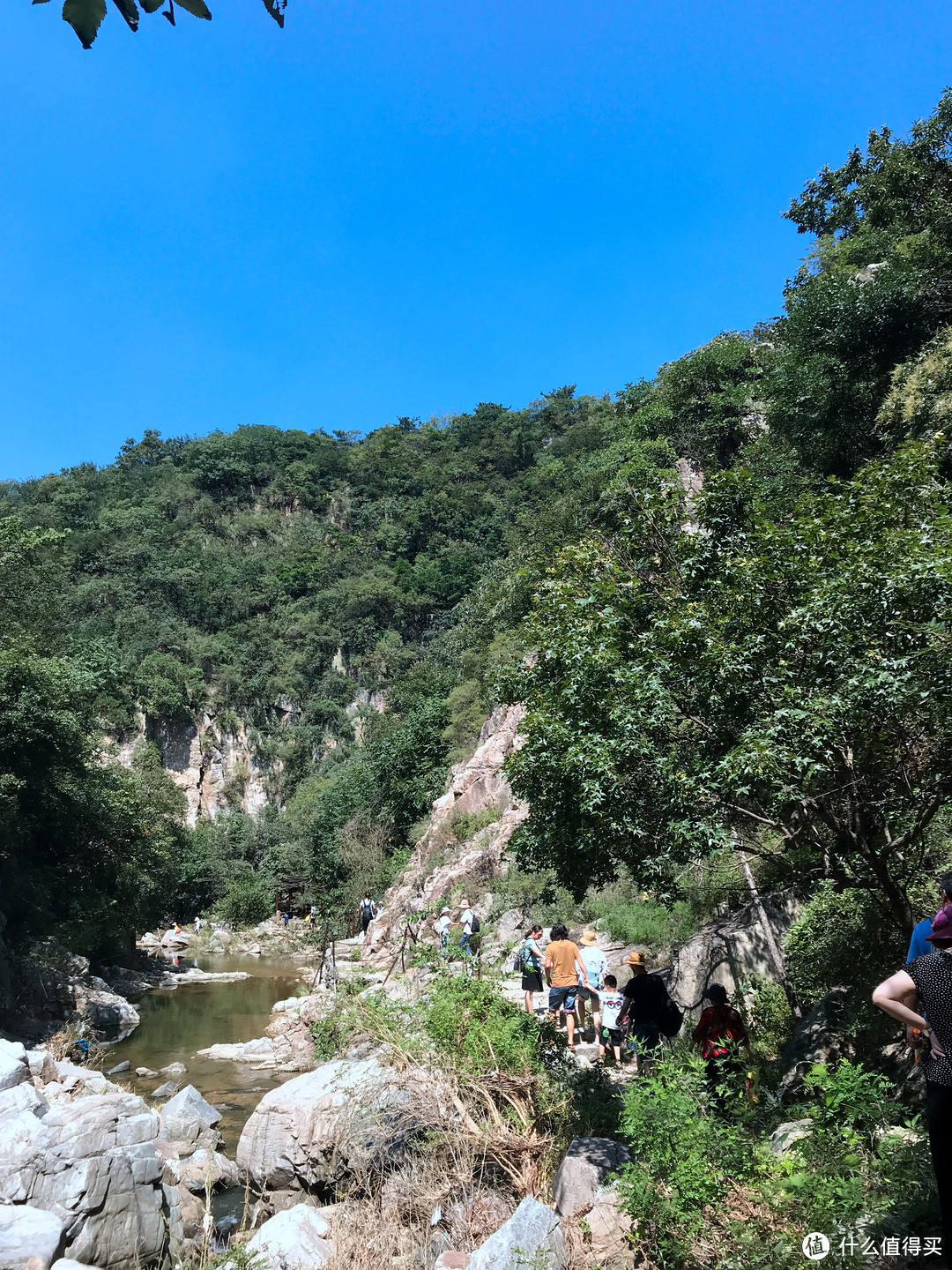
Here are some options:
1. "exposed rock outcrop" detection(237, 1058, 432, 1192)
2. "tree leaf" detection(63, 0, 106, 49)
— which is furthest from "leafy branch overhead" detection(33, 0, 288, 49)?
"exposed rock outcrop" detection(237, 1058, 432, 1192)

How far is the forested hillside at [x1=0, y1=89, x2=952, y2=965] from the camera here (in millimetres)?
5418

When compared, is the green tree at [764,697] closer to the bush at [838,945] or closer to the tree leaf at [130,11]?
the bush at [838,945]

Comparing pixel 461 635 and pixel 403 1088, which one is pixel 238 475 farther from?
pixel 403 1088

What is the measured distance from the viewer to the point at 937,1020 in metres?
3.11

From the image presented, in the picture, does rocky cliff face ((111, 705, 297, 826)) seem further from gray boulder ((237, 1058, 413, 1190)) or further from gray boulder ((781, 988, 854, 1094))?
gray boulder ((781, 988, 854, 1094))

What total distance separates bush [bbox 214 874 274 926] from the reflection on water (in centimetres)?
733

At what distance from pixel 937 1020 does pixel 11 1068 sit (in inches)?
392

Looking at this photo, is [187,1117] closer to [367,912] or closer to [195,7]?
[195,7]

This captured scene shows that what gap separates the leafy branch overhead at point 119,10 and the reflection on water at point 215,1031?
1141 centimetres

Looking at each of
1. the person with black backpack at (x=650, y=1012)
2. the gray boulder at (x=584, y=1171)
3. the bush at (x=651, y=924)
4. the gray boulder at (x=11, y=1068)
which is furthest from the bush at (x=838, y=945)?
the gray boulder at (x=11, y=1068)

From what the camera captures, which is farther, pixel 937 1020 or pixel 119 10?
pixel 937 1020

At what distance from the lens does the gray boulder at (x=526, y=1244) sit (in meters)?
4.63

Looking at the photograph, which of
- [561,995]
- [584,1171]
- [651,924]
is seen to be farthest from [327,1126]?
[651,924]

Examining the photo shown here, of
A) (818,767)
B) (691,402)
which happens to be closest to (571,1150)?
(818,767)
